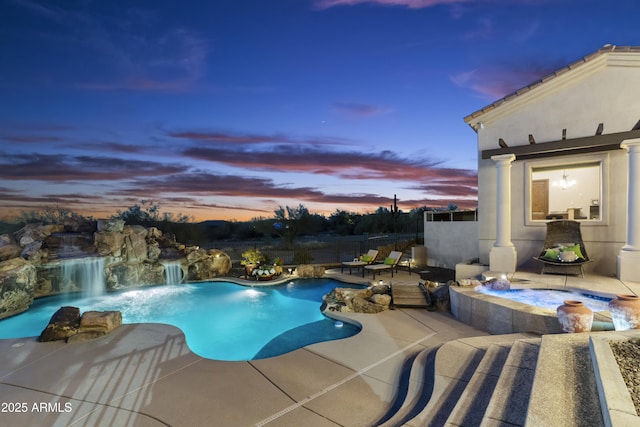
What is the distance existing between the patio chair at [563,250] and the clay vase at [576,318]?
160 inches

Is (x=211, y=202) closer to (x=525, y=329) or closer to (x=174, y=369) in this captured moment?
(x=174, y=369)

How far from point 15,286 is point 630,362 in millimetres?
14058

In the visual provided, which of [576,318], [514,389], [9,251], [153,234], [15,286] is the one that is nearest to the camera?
[514,389]

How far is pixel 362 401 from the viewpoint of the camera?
3777 millimetres

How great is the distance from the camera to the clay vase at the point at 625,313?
4094 millimetres

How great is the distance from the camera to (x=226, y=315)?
28.8ft

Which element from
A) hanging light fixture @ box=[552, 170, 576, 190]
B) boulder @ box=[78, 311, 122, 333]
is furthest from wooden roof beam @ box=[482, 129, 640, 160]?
boulder @ box=[78, 311, 122, 333]

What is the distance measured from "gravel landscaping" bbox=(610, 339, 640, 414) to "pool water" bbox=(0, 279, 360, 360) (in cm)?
426

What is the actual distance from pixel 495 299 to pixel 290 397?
449 centimetres

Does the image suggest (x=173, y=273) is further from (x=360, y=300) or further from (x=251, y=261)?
(x=360, y=300)

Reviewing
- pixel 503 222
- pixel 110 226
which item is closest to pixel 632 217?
pixel 503 222

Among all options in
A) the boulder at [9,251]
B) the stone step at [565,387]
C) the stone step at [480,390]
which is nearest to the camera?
the stone step at [565,387]

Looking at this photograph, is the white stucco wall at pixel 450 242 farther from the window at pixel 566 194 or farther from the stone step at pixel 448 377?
the stone step at pixel 448 377

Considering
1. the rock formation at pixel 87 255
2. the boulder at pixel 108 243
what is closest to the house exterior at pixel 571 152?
the rock formation at pixel 87 255
